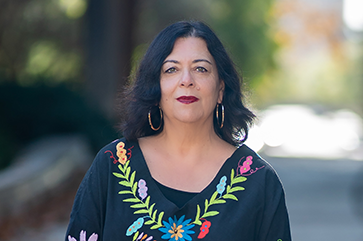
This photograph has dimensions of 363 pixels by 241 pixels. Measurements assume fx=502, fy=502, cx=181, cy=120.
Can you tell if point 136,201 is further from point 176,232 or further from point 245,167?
point 245,167

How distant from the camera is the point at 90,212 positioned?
2.47m

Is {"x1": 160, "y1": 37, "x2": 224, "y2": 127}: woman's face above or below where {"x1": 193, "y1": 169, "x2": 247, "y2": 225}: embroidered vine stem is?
above

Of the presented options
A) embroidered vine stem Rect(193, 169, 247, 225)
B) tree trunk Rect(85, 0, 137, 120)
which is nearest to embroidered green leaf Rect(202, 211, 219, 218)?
embroidered vine stem Rect(193, 169, 247, 225)

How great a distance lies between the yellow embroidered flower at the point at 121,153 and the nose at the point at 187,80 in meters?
0.47

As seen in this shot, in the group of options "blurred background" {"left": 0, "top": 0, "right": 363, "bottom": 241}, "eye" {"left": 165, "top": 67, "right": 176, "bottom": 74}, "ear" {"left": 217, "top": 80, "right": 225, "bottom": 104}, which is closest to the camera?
"eye" {"left": 165, "top": 67, "right": 176, "bottom": 74}

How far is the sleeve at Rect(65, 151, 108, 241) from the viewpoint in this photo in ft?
8.11

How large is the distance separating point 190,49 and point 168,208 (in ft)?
2.71

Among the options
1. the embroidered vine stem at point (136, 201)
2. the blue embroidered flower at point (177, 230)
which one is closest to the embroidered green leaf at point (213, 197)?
the blue embroidered flower at point (177, 230)

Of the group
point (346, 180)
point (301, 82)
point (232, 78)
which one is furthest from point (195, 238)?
point (301, 82)

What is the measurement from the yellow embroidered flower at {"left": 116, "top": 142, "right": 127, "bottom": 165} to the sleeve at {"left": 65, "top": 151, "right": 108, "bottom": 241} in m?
0.12

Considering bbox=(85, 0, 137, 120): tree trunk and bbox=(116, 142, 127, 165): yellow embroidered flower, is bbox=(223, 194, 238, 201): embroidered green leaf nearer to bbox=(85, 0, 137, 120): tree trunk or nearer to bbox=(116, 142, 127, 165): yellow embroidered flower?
bbox=(116, 142, 127, 165): yellow embroidered flower

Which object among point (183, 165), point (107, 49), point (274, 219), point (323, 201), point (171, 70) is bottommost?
point (274, 219)

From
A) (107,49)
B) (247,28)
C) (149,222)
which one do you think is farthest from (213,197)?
(247,28)

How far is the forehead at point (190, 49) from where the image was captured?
261 cm
